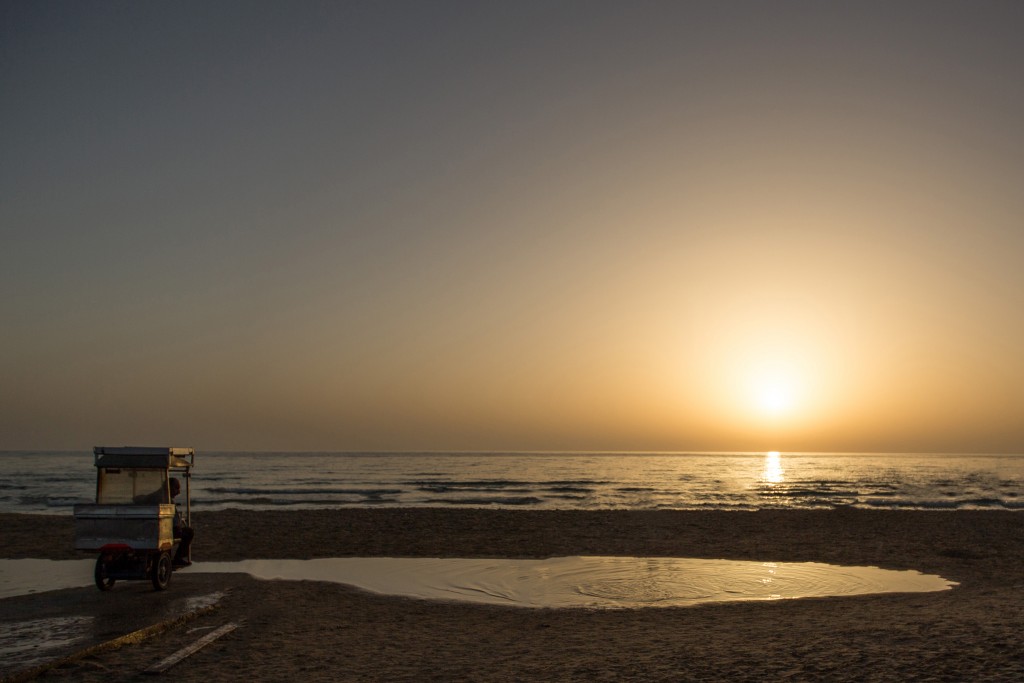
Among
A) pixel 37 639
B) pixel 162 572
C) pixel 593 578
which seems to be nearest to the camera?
pixel 37 639

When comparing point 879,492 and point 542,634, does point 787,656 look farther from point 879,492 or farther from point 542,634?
point 879,492

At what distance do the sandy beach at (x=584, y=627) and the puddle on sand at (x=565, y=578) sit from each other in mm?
914

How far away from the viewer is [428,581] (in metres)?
16.9

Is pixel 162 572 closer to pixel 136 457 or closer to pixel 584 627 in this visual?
pixel 136 457

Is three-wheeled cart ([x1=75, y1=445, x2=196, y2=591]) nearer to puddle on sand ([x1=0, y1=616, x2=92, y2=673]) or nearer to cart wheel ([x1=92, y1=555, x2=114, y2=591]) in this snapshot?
cart wheel ([x1=92, y1=555, x2=114, y2=591])

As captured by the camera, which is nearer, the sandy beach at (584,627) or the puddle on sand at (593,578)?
the sandy beach at (584,627)

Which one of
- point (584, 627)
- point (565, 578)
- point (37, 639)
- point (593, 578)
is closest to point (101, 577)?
point (37, 639)

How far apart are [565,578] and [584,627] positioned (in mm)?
5552

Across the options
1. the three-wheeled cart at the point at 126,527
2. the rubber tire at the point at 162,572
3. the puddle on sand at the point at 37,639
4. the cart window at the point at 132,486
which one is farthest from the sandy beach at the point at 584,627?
the cart window at the point at 132,486

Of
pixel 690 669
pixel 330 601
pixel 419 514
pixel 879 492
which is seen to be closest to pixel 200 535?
pixel 419 514

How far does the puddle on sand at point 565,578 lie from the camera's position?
593 inches

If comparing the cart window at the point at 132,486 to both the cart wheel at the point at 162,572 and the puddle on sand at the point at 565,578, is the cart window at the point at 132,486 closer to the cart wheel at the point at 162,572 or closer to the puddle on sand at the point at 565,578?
the cart wheel at the point at 162,572

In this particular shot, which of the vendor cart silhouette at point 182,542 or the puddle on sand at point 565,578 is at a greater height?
the vendor cart silhouette at point 182,542

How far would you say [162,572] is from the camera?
14648 millimetres
